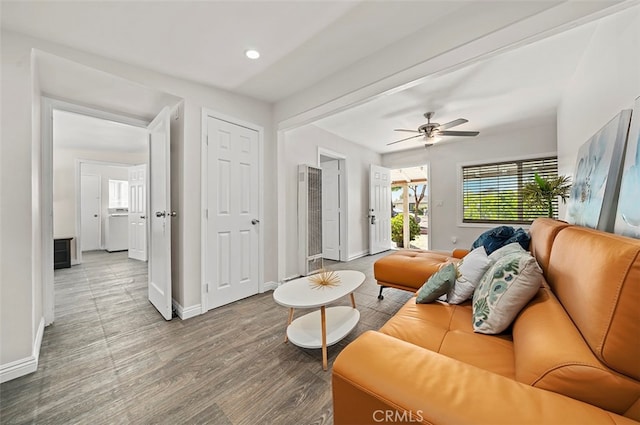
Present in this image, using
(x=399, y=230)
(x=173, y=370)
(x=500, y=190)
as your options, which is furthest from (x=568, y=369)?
(x=399, y=230)

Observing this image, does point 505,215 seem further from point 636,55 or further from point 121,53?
point 121,53

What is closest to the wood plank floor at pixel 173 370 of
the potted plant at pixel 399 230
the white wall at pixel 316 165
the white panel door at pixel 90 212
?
the white wall at pixel 316 165

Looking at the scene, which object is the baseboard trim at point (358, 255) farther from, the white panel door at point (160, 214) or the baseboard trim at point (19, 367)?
the baseboard trim at point (19, 367)

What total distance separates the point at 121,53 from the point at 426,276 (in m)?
3.30

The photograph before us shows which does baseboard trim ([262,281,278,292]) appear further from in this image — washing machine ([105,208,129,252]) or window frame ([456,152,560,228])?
washing machine ([105,208,129,252])

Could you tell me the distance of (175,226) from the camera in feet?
8.38

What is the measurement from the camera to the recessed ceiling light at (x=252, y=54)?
2005 millimetres

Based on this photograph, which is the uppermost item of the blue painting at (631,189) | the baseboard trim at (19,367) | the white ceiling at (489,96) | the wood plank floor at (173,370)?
the white ceiling at (489,96)

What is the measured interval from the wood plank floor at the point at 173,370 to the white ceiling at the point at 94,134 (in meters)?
2.54

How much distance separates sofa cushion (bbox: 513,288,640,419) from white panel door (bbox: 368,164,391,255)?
4375mm

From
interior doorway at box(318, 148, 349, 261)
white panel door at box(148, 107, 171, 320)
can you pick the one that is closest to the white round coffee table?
white panel door at box(148, 107, 171, 320)

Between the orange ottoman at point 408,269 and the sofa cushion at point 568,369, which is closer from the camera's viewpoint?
the sofa cushion at point 568,369

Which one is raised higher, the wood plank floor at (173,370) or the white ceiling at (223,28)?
the white ceiling at (223,28)

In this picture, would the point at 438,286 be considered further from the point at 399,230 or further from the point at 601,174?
the point at 399,230
